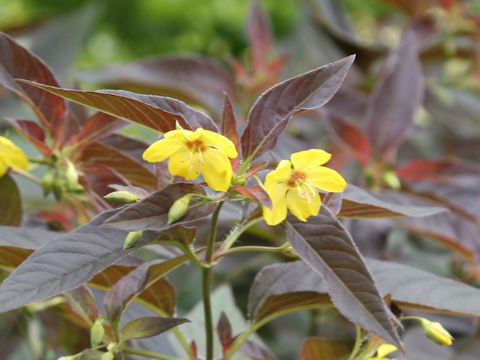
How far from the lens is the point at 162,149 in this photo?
18.7 inches

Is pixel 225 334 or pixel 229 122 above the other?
pixel 229 122

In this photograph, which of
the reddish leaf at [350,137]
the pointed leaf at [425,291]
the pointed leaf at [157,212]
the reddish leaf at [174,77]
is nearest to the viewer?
the pointed leaf at [157,212]

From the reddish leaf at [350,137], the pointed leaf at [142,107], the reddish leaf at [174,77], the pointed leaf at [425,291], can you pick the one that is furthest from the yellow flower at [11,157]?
the reddish leaf at [174,77]

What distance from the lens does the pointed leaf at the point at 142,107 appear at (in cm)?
48

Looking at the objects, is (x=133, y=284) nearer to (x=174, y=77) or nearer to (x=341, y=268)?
(x=341, y=268)

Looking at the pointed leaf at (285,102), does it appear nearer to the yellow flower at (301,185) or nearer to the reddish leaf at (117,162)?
the yellow flower at (301,185)

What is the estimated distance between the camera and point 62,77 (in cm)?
134

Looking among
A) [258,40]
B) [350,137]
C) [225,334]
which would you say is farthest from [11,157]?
[258,40]

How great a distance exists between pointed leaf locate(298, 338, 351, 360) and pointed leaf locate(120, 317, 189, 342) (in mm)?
159

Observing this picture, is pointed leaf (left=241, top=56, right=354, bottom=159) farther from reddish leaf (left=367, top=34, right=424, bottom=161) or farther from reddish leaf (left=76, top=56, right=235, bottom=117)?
reddish leaf (left=76, top=56, right=235, bottom=117)

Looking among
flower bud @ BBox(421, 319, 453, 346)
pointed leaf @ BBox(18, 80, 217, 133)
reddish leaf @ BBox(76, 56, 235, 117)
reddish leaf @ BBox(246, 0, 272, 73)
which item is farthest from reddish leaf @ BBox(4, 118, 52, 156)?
reddish leaf @ BBox(246, 0, 272, 73)

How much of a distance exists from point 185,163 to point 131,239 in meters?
0.07

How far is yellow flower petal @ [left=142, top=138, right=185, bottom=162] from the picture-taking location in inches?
18.5

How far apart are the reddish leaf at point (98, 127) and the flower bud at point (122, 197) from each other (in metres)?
0.17
